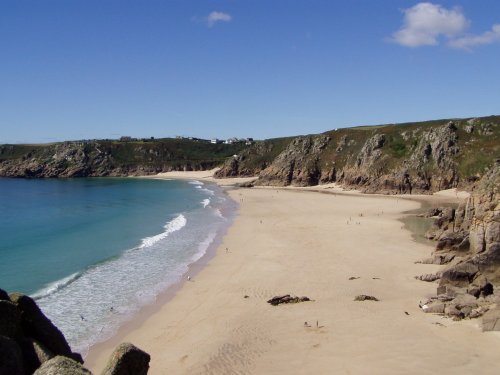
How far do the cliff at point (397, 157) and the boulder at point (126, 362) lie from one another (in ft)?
234

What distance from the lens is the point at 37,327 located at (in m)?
10.6

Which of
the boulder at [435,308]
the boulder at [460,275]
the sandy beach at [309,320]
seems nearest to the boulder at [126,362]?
the sandy beach at [309,320]

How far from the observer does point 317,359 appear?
16.4 meters

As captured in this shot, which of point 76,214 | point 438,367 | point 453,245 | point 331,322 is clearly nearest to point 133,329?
point 331,322

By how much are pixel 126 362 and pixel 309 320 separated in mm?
13046

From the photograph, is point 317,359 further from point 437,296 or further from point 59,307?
point 59,307

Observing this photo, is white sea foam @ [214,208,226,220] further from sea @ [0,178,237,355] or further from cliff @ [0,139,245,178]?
cliff @ [0,139,245,178]

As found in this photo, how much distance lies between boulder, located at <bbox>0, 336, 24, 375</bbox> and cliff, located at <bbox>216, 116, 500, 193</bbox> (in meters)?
72.5


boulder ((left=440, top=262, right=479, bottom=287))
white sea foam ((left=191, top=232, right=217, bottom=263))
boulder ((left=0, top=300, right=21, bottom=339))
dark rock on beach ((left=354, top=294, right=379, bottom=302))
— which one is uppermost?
boulder ((left=0, top=300, right=21, bottom=339))

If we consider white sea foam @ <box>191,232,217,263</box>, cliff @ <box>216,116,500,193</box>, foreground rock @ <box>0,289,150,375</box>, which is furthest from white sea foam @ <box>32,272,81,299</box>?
cliff @ <box>216,116,500,193</box>

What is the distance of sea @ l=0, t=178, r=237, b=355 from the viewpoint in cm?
2439

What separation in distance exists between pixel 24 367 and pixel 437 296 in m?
17.9

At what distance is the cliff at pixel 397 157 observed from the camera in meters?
74.9

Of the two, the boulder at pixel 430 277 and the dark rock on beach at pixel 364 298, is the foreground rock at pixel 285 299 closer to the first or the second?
the dark rock on beach at pixel 364 298
